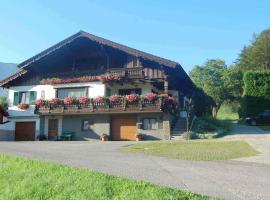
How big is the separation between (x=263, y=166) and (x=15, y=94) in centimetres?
2778

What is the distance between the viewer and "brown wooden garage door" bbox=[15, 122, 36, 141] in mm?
35531

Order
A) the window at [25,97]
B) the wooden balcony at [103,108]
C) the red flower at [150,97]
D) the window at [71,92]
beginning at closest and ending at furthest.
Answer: the red flower at [150,97], the wooden balcony at [103,108], the window at [71,92], the window at [25,97]

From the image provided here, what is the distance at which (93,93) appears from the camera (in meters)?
33.6

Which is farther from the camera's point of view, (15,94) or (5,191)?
(15,94)

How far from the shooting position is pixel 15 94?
36875 millimetres

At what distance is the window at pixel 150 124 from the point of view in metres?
31.0

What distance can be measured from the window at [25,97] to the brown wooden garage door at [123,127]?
8.34m

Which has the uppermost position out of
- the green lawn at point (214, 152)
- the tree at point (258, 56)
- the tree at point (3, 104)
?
the tree at point (258, 56)

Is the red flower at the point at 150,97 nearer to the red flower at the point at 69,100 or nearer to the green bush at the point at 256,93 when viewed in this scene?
the red flower at the point at 69,100

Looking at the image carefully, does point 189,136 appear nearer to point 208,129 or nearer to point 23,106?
point 208,129

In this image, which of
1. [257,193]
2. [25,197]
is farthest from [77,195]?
[257,193]

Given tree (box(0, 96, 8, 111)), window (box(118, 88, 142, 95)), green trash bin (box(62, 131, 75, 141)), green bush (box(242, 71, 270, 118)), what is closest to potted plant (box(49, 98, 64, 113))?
green trash bin (box(62, 131, 75, 141))

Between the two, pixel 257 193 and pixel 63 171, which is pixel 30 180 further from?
pixel 257 193

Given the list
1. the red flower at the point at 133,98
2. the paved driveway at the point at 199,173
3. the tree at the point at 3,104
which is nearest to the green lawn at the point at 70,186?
the paved driveway at the point at 199,173
